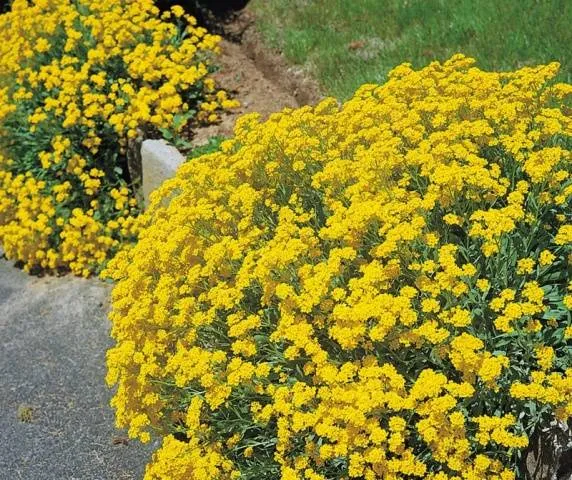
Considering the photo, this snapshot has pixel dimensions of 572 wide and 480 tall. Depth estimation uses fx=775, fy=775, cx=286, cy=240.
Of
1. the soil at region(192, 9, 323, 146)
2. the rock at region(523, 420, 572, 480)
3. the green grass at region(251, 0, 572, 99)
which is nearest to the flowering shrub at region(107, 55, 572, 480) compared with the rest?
the rock at region(523, 420, 572, 480)

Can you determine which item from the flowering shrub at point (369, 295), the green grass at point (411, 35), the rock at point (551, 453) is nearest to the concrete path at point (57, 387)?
the flowering shrub at point (369, 295)

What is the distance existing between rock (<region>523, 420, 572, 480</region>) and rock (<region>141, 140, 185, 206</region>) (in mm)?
3285

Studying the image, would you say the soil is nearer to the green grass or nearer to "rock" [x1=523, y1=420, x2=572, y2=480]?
the green grass

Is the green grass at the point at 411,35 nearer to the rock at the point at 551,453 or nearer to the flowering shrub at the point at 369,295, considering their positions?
the flowering shrub at the point at 369,295

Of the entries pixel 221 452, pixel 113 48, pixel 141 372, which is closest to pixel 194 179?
pixel 141 372

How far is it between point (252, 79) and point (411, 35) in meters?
1.50

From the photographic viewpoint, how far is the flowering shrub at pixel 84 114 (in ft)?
19.5

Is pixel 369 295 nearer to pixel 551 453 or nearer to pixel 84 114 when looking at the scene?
pixel 551 453

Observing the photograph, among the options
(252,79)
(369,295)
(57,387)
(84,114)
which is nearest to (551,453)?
(369,295)

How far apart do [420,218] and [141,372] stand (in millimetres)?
1359

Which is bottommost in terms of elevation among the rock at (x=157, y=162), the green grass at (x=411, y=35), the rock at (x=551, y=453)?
the rock at (x=551, y=453)

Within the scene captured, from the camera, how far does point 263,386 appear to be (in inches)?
123

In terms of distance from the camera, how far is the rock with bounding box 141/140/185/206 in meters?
5.47

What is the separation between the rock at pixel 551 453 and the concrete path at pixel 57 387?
2126 millimetres
